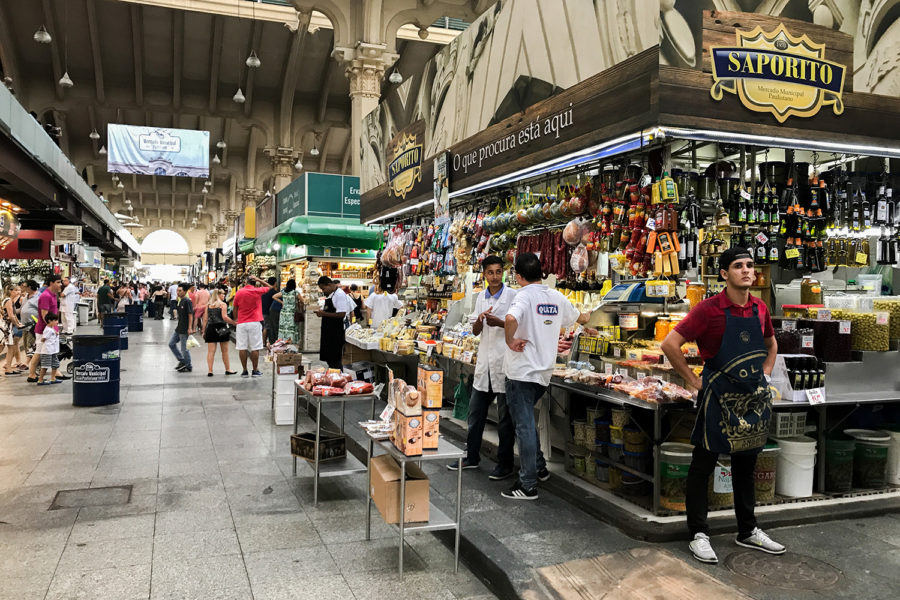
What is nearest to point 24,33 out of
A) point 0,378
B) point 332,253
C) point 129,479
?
point 332,253

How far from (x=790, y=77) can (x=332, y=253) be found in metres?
12.4

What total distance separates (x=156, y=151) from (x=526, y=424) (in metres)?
18.3

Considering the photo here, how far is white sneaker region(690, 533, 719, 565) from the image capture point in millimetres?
3529

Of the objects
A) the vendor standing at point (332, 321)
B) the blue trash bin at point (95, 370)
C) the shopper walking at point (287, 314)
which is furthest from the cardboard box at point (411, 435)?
the shopper walking at point (287, 314)

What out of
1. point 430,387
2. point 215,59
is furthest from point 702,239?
point 215,59

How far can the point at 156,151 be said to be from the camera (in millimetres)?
19453

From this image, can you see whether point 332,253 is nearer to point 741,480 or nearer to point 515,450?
point 515,450

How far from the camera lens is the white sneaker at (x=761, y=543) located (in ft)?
12.0

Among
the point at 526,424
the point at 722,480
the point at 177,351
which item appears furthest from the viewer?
the point at 177,351

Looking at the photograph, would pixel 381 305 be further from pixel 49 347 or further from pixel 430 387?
pixel 430 387

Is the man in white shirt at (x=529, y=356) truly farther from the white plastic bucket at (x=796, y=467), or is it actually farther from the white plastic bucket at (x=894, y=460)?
the white plastic bucket at (x=894, y=460)

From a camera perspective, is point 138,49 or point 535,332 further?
point 138,49

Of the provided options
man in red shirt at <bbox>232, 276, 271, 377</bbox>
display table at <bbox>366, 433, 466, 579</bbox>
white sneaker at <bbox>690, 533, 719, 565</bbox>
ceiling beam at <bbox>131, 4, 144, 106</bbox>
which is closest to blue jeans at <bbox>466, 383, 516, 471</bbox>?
display table at <bbox>366, 433, 466, 579</bbox>

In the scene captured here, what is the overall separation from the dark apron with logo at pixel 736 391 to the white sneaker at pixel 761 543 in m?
0.53
